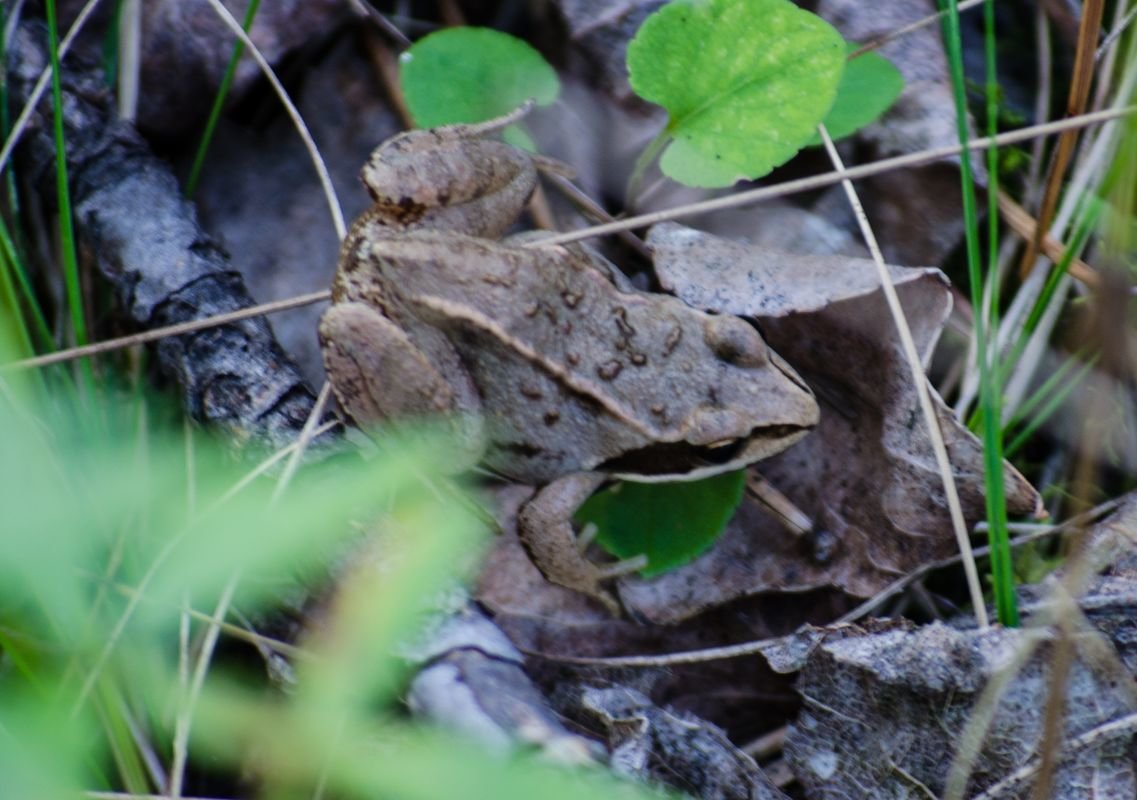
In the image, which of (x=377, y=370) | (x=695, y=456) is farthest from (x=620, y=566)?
(x=377, y=370)

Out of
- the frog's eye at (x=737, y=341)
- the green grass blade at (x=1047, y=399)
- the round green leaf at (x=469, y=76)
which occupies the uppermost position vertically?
the round green leaf at (x=469, y=76)

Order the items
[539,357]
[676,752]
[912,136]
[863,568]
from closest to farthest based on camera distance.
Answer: [676,752] → [863,568] → [539,357] → [912,136]

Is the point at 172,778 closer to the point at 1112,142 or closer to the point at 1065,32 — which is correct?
the point at 1112,142

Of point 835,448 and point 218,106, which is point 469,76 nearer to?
point 218,106

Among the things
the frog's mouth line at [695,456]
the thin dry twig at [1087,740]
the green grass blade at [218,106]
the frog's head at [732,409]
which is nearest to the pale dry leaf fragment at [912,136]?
the frog's head at [732,409]

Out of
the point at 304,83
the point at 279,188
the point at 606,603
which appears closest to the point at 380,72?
the point at 304,83

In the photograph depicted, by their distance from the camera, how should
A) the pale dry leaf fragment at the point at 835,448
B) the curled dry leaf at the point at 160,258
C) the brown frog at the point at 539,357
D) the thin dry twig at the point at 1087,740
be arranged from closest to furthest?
the thin dry twig at the point at 1087,740
the pale dry leaf fragment at the point at 835,448
the curled dry leaf at the point at 160,258
the brown frog at the point at 539,357

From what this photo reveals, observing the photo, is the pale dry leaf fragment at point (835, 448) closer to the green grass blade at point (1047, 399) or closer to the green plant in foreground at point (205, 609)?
the green grass blade at point (1047, 399)
